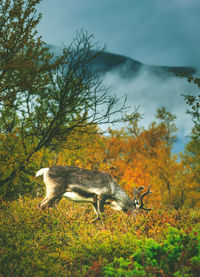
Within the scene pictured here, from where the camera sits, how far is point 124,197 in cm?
895

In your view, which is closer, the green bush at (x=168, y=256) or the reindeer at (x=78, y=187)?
the green bush at (x=168, y=256)

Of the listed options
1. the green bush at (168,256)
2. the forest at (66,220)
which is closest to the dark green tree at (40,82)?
the forest at (66,220)

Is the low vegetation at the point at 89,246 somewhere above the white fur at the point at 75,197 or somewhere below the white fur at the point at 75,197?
below

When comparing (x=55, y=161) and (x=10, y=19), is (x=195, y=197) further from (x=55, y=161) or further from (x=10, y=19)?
(x=10, y=19)

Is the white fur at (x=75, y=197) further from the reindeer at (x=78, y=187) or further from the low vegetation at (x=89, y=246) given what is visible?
the low vegetation at (x=89, y=246)

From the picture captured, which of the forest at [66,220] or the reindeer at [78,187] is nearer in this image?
the forest at [66,220]

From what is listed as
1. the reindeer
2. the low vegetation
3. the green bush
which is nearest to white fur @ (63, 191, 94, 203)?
the reindeer

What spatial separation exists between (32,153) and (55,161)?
4.31 metres

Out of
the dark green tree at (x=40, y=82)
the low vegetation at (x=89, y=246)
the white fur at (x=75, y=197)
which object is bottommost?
the low vegetation at (x=89, y=246)

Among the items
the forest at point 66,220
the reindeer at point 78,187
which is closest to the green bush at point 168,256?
the forest at point 66,220

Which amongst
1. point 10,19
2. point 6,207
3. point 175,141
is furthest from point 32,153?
point 175,141

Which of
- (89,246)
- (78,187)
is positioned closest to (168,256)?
(89,246)

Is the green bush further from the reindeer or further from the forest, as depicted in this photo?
the reindeer

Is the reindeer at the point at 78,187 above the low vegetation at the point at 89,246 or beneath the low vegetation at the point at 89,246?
above
